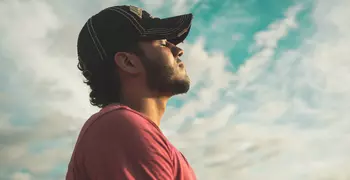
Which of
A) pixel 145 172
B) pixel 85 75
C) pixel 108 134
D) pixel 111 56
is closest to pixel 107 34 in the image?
pixel 111 56

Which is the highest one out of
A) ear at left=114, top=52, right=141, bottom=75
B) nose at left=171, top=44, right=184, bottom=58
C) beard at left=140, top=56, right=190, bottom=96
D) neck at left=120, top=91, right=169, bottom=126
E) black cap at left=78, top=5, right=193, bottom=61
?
black cap at left=78, top=5, right=193, bottom=61

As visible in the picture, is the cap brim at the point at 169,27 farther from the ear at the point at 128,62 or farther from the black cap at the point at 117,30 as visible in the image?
the ear at the point at 128,62

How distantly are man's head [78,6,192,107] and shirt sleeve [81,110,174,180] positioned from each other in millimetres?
1078

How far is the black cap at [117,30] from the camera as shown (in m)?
4.62

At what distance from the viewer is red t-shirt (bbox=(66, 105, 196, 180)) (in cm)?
319

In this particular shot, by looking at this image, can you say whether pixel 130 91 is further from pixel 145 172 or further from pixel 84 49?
pixel 145 172

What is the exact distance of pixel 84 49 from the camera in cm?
474

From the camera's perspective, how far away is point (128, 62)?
4.59 metres

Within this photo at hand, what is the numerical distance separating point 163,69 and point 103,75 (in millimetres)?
713

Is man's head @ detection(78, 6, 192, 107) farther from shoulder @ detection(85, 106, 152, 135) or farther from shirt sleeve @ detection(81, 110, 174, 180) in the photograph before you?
shirt sleeve @ detection(81, 110, 174, 180)

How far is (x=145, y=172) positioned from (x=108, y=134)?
0.44m

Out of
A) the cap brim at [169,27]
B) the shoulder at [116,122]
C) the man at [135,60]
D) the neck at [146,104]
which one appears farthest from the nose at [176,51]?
the shoulder at [116,122]

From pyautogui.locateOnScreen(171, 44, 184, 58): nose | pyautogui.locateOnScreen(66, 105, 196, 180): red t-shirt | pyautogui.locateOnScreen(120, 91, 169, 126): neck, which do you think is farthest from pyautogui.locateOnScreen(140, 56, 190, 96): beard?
pyautogui.locateOnScreen(66, 105, 196, 180): red t-shirt

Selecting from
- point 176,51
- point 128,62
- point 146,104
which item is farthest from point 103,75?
point 176,51
